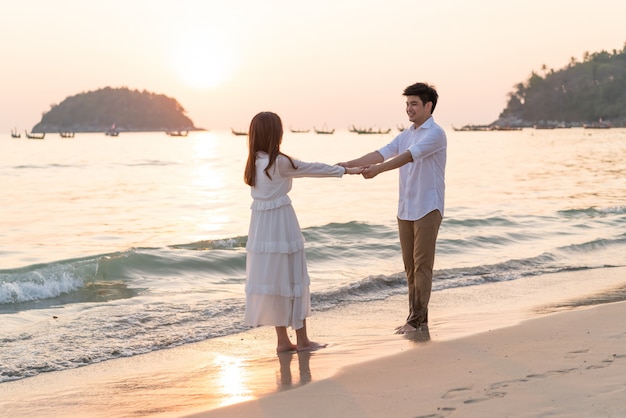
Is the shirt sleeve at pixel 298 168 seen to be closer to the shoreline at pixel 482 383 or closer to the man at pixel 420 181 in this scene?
the man at pixel 420 181

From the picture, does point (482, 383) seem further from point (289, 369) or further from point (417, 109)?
point (417, 109)

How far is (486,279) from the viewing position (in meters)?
10.5

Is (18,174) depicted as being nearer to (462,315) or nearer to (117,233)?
(117,233)

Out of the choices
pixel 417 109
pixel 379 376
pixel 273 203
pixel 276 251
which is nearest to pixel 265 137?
pixel 273 203

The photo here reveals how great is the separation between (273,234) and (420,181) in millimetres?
1401

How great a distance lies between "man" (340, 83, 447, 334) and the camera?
21.5ft

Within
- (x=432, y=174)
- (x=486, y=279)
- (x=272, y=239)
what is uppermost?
(x=432, y=174)

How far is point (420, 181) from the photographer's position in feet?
21.8

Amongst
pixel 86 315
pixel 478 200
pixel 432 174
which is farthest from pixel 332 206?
pixel 432 174

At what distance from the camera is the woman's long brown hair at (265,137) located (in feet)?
19.3

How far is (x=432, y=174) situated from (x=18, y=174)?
3971 centimetres

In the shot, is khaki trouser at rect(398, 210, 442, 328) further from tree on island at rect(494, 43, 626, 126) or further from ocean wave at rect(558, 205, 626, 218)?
tree on island at rect(494, 43, 626, 126)

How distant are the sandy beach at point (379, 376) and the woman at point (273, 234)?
0.38 meters

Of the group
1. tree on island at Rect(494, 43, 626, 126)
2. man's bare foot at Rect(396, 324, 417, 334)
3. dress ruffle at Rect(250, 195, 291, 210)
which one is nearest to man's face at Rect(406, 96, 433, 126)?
dress ruffle at Rect(250, 195, 291, 210)
